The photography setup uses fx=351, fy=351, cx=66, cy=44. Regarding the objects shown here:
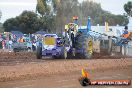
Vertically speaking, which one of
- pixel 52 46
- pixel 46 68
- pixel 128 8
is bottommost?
pixel 46 68

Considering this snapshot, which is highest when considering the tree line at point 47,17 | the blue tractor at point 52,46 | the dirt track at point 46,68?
the tree line at point 47,17

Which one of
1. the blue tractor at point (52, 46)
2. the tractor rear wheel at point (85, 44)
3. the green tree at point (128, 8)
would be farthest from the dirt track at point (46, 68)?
the green tree at point (128, 8)

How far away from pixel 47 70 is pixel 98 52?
1195 cm

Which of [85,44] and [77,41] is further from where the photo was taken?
[77,41]

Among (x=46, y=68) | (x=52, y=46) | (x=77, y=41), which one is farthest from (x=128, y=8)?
(x=46, y=68)

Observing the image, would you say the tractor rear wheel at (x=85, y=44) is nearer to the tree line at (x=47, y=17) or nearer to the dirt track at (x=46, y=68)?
the dirt track at (x=46, y=68)

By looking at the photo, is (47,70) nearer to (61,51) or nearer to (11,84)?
(11,84)

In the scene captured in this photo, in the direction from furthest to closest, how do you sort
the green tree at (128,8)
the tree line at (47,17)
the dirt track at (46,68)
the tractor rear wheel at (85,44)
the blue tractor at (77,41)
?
the green tree at (128,8)
the tree line at (47,17)
the tractor rear wheel at (85,44)
the blue tractor at (77,41)
the dirt track at (46,68)

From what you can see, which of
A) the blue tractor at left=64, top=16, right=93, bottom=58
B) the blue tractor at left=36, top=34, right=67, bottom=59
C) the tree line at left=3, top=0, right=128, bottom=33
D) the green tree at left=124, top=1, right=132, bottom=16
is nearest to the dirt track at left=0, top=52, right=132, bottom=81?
the blue tractor at left=64, top=16, right=93, bottom=58

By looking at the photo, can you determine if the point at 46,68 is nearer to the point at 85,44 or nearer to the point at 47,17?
the point at 85,44

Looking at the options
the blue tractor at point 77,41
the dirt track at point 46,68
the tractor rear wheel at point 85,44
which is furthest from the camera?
the tractor rear wheel at point 85,44

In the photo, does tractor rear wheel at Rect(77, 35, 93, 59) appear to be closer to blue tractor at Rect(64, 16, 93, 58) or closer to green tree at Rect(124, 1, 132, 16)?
blue tractor at Rect(64, 16, 93, 58)

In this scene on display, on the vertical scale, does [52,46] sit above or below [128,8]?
below

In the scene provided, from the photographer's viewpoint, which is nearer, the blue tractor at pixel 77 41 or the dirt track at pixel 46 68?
the dirt track at pixel 46 68
